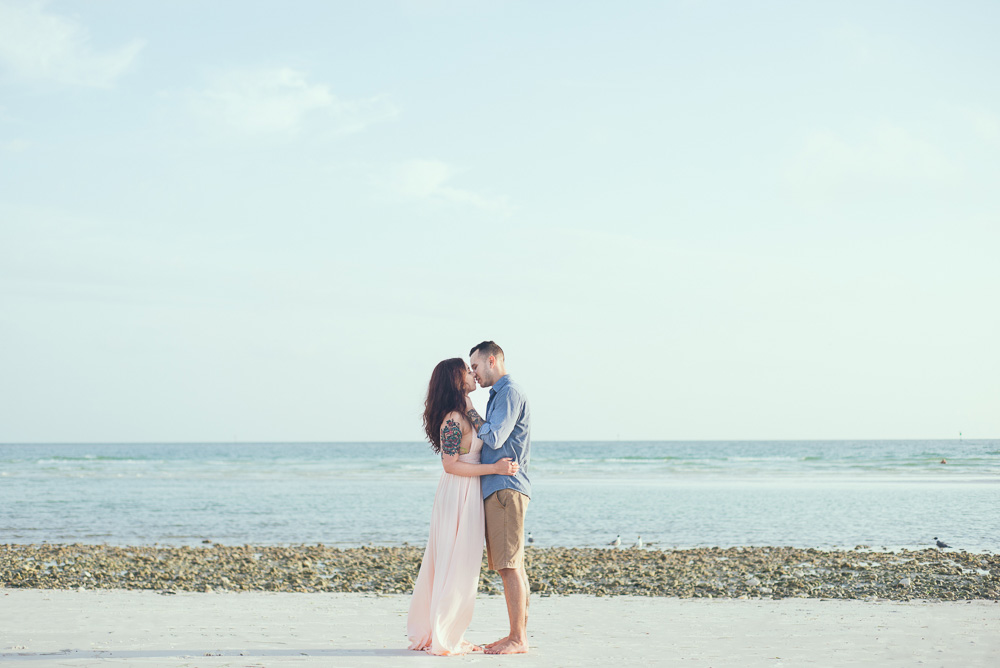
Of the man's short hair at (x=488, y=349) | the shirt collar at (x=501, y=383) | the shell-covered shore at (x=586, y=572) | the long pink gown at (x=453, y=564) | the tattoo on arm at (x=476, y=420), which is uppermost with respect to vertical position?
the man's short hair at (x=488, y=349)

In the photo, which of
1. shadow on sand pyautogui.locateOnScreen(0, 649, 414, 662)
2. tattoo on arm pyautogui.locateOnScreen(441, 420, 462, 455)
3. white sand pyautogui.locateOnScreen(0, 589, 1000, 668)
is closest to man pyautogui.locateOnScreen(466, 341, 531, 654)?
tattoo on arm pyautogui.locateOnScreen(441, 420, 462, 455)

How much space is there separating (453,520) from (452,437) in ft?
1.67

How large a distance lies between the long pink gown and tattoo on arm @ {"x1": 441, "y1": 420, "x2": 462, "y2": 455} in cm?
7

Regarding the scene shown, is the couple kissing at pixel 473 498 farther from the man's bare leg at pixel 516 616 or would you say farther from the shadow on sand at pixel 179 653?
the shadow on sand at pixel 179 653

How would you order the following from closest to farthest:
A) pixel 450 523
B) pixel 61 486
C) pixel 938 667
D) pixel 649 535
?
pixel 938 667 → pixel 450 523 → pixel 649 535 → pixel 61 486

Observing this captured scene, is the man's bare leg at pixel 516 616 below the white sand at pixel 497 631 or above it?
above

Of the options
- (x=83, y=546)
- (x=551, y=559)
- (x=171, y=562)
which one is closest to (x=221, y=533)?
(x=83, y=546)

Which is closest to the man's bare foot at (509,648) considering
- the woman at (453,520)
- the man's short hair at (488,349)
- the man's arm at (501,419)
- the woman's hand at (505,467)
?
the woman at (453,520)

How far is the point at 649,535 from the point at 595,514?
3.38 m

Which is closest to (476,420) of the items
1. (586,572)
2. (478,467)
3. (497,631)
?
(478,467)

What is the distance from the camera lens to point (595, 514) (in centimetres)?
1742

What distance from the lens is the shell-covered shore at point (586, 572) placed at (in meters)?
8.27

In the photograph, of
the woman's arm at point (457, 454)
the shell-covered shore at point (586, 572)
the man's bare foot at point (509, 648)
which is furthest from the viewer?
the shell-covered shore at point (586, 572)

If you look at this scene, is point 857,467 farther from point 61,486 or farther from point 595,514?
point 61,486
